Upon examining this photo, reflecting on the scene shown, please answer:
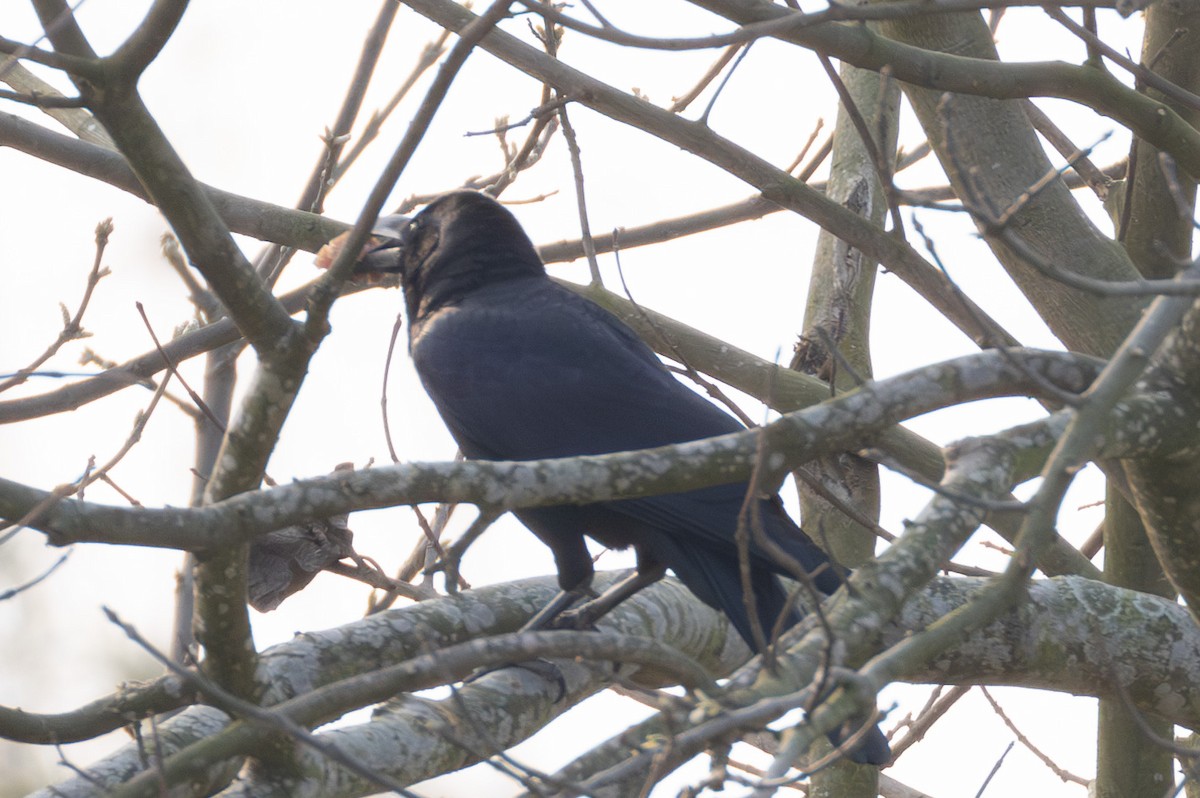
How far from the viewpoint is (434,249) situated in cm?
464

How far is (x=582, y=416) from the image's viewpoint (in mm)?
3836

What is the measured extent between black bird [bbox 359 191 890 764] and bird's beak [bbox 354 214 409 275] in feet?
1.51

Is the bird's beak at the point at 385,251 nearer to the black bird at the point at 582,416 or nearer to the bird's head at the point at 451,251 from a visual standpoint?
the bird's head at the point at 451,251

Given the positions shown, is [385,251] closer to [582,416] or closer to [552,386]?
[552,386]

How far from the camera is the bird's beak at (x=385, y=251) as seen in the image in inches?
188

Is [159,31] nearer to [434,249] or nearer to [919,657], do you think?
[919,657]

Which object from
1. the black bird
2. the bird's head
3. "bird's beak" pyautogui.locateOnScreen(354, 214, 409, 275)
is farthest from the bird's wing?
"bird's beak" pyautogui.locateOnScreen(354, 214, 409, 275)

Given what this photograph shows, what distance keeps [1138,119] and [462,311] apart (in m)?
2.13

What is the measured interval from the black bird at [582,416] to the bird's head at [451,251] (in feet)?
0.40

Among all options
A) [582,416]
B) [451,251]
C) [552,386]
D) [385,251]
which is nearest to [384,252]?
[385,251]

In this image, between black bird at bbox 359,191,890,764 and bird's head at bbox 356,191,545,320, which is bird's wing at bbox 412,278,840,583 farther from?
bird's head at bbox 356,191,545,320

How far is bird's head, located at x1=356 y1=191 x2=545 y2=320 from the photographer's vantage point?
4.51 m

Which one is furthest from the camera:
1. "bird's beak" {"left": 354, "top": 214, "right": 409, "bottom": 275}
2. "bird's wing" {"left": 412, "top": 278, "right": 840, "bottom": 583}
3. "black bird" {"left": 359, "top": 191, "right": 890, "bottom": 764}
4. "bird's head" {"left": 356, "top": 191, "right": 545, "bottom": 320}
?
"bird's beak" {"left": 354, "top": 214, "right": 409, "bottom": 275}

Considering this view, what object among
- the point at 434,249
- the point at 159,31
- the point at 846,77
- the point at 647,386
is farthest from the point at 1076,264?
the point at 159,31
